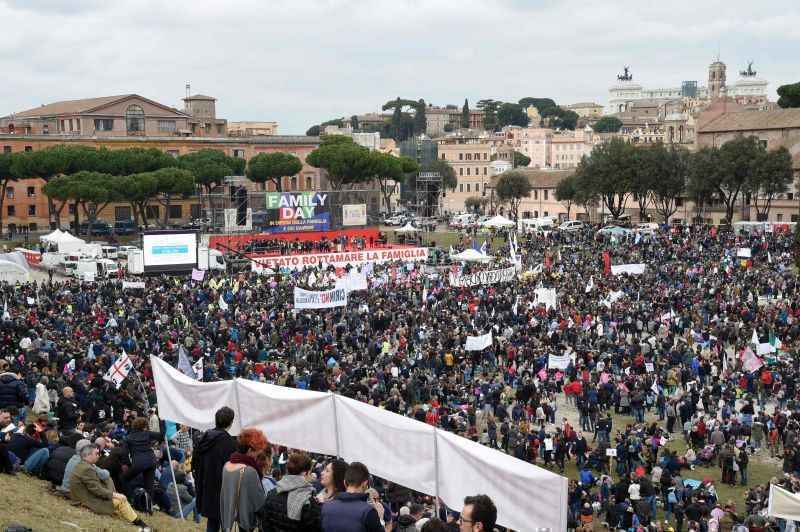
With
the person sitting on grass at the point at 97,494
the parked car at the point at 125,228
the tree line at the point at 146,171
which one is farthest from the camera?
the parked car at the point at 125,228

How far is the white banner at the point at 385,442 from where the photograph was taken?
25.2 feet

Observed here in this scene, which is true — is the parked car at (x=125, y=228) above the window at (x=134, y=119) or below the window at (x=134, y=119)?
below

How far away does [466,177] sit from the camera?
120062 millimetres

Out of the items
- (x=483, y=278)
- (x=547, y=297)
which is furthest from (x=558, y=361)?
(x=483, y=278)

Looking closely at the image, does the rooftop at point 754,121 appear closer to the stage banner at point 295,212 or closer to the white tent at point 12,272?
the stage banner at point 295,212

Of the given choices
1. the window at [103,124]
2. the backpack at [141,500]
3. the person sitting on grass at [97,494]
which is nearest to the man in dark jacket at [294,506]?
the person sitting on grass at [97,494]

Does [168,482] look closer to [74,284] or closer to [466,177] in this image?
[74,284]

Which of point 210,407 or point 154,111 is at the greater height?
point 154,111

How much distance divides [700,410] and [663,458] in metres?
5.30

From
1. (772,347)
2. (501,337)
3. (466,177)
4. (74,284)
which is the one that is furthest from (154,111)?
(772,347)

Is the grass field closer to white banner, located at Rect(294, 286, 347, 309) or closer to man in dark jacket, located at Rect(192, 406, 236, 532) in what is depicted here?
Answer: man in dark jacket, located at Rect(192, 406, 236, 532)

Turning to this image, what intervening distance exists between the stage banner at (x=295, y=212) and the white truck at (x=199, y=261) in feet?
36.5

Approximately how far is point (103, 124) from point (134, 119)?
2.86 meters

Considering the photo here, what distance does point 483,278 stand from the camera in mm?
36406
